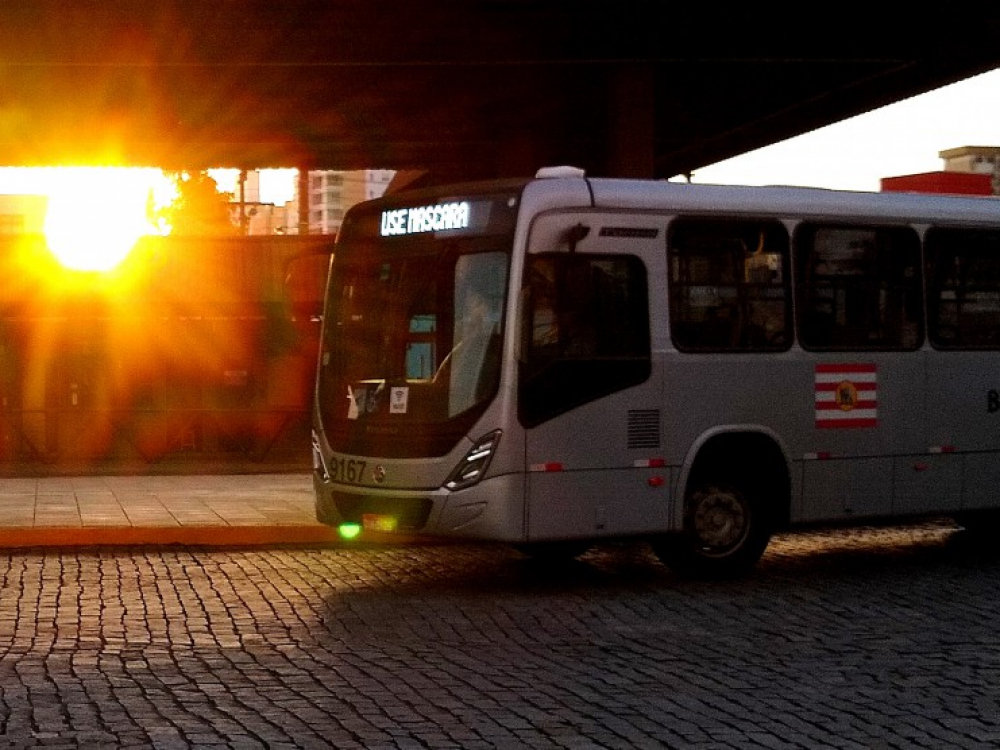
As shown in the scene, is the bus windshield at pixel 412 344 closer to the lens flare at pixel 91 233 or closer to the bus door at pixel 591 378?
the bus door at pixel 591 378

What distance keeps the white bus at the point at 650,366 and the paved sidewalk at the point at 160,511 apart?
2.32 meters

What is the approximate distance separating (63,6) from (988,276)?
39.4 ft

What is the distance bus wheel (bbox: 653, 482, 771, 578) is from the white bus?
0.02 meters

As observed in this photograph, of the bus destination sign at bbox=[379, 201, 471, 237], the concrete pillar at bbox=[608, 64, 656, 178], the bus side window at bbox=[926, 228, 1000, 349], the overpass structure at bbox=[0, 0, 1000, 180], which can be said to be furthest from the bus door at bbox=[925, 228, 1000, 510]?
the concrete pillar at bbox=[608, 64, 656, 178]

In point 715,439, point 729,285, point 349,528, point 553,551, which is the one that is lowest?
point 553,551

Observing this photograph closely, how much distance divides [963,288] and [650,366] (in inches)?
133

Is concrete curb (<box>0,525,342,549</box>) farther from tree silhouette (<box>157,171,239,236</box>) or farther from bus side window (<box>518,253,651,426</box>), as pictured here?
tree silhouette (<box>157,171,239,236</box>)

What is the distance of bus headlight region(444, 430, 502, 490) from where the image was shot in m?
→ 12.1

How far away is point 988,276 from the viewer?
1491 centimetres

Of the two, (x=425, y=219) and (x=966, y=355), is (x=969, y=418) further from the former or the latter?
(x=425, y=219)

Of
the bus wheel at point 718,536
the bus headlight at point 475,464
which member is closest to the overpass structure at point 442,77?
the bus wheel at point 718,536

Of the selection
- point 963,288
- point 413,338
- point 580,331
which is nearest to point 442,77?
point 963,288

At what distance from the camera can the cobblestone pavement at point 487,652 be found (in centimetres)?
768

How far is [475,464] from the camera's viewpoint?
12.2 meters
